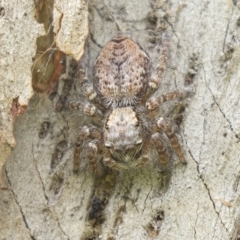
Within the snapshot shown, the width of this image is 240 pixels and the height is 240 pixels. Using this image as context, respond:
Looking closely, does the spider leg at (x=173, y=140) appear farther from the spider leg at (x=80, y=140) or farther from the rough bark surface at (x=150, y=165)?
the spider leg at (x=80, y=140)

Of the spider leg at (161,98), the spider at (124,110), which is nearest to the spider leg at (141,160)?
the spider at (124,110)

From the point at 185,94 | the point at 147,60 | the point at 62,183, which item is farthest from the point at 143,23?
the point at 62,183

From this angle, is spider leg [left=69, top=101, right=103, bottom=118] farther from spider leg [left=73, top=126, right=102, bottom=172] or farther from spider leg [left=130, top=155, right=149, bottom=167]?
spider leg [left=130, top=155, right=149, bottom=167]

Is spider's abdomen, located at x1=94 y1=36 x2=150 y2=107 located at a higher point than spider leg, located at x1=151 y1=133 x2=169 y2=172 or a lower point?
higher

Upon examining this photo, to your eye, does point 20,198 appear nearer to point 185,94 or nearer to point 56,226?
point 56,226

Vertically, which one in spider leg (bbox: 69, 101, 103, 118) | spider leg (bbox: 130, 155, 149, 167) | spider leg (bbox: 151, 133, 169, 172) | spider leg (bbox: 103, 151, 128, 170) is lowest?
spider leg (bbox: 103, 151, 128, 170)

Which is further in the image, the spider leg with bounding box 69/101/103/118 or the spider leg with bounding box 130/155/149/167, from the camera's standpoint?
the spider leg with bounding box 69/101/103/118

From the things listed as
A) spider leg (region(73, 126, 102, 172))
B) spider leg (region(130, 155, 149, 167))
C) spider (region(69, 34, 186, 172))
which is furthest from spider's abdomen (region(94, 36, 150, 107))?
spider leg (region(130, 155, 149, 167))
